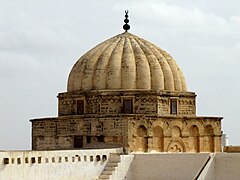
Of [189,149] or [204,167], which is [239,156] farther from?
[189,149]

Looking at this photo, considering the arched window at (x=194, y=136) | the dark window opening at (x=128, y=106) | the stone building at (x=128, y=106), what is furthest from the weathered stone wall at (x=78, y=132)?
the arched window at (x=194, y=136)

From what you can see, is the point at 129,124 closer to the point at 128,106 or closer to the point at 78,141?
the point at 128,106

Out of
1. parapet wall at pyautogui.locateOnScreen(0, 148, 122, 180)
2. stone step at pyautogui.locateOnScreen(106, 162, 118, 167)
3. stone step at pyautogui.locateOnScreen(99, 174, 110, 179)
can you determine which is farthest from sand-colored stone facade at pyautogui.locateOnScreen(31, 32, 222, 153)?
stone step at pyautogui.locateOnScreen(99, 174, 110, 179)

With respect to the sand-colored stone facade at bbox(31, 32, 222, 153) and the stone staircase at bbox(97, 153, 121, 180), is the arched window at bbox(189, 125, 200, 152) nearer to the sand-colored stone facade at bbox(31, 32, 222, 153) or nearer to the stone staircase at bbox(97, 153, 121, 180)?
the sand-colored stone facade at bbox(31, 32, 222, 153)

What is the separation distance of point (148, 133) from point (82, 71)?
3.92 meters

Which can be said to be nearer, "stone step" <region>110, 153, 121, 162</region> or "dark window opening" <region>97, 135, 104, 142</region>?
"stone step" <region>110, 153, 121, 162</region>

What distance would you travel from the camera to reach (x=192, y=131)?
99.9ft

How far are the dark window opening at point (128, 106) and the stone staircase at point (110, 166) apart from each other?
9.00 ft

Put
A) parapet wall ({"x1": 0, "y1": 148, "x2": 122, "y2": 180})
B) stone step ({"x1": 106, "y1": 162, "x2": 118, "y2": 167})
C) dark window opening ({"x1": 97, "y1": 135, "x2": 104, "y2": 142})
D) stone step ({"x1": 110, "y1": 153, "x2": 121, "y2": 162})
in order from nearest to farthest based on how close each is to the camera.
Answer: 1. parapet wall ({"x1": 0, "y1": 148, "x2": 122, "y2": 180})
2. stone step ({"x1": 106, "y1": 162, "x2": 118, "y2": 167})
3. stone step ({"x1": 110, "y1": 153, "x2": 121, "y2": 162})
4. dark window opening ({"x1": 97, "y1": 135, "x2": 104, "y2": 142})

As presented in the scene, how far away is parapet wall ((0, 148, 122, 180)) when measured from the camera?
22.1 meters

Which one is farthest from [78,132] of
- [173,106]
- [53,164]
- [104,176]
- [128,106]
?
[53,164]

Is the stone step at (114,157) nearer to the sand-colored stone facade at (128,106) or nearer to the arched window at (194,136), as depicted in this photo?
the sand-colored stone facade at (128,106)

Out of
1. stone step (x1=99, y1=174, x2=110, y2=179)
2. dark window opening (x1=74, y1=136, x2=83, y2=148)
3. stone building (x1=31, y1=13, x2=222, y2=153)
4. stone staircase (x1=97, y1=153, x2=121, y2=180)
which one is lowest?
stone step (x1=99, y1=174, x2=110, y2=179)

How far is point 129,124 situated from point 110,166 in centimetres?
210
